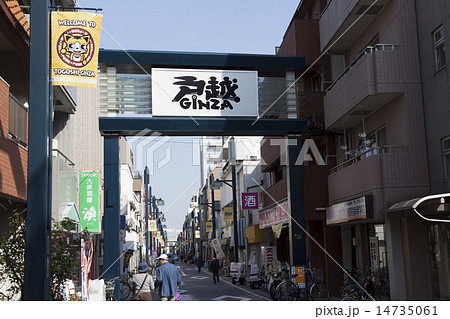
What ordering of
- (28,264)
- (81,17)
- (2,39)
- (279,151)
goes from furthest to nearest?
1. (279,151)
2. (2,39)
3. (81,17)
4. (28,264)

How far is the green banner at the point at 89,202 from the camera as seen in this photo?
2644 cm

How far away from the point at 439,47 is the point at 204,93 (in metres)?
8.45

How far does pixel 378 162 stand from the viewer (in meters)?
18.2

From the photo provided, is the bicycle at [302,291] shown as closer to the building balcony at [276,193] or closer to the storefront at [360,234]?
the storefront at [360,234]

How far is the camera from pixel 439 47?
660 inches

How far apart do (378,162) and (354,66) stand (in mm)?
3854

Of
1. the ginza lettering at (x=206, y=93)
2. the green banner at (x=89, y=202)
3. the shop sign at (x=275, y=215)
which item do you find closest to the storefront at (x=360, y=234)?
the shop sign at (x=275, y=215)

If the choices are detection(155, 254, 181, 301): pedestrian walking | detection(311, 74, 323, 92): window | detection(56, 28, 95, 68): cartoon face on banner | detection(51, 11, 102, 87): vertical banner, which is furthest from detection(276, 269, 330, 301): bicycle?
detection(56, 28, 95, 68): cartoon face on banner

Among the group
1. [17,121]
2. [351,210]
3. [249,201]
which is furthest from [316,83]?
[17,121]

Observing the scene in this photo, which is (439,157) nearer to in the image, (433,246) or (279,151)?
(433,246)

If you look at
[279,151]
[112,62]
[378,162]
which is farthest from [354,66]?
[279,151]

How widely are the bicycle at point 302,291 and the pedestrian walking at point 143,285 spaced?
819 centimetres

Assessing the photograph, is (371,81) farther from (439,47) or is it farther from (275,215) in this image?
(275,215)

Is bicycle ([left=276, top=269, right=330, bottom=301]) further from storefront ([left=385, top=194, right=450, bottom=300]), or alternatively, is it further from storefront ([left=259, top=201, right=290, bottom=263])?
storefront ([left=385, top=194, right=450, bottom=300])
